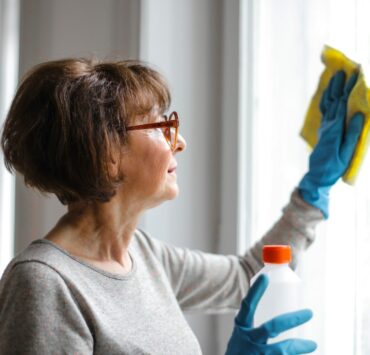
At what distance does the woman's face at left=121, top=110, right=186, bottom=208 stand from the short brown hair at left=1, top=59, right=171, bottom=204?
2cm

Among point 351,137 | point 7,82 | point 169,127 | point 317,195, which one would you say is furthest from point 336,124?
point 7,82

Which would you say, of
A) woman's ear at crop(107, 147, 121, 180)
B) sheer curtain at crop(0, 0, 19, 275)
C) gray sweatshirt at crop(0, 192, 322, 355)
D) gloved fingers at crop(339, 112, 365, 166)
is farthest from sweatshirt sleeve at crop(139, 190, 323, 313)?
sheer curtain at crop(0, 0, 19, 275)

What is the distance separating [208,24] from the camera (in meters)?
1.54

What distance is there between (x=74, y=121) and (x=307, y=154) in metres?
0.53

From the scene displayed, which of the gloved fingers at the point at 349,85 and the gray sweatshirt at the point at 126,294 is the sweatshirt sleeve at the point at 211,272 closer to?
the gray sweatshirt at the point at 126,294

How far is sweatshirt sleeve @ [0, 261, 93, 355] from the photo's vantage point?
3.06ft

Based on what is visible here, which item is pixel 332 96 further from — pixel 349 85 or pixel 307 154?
pixel 307 154

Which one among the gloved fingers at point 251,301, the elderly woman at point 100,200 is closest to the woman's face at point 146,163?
the elderly woman at point 100,200

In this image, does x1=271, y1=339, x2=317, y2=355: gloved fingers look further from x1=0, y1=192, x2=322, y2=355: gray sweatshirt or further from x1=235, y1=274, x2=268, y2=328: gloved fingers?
x1=0, y1=192, x2=322, y2=355: gray sweatshirt

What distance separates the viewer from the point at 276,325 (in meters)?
0.94

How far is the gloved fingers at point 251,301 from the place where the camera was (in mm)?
941

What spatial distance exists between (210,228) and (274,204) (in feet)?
0.73

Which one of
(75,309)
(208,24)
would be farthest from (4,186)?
(75,309)

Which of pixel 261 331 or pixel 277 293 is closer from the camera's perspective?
pixel 261 331
